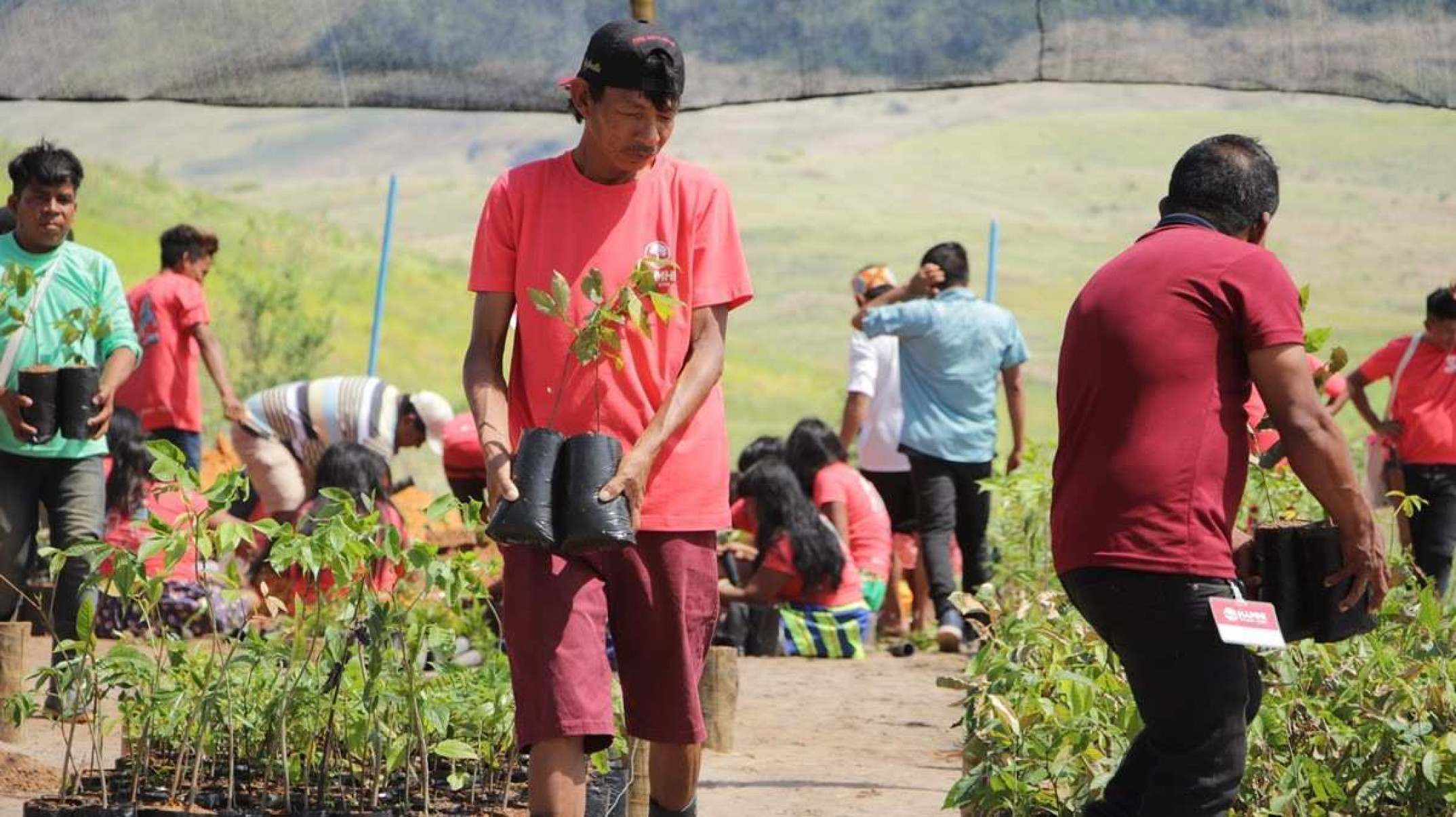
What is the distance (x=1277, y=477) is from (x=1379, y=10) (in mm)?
1667

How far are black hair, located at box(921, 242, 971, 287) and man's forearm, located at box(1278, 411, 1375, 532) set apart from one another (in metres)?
5.58

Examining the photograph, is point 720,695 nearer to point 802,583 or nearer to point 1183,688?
point 802,583

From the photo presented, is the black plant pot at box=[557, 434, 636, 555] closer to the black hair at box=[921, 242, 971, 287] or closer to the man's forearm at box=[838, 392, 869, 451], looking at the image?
the black hair at box=[921, 242, 971, 287]

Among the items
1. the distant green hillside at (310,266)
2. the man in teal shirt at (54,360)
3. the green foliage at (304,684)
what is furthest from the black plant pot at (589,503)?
the distant green hillside at (310,266)

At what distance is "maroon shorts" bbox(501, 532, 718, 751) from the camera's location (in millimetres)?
3725

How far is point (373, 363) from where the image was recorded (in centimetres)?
1222

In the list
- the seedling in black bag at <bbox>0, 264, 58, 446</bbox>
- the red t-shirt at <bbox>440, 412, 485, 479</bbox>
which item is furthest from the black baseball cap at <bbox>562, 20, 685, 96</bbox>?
the red t-shirt at <bbox>440, 412, 485, 479</bbox>

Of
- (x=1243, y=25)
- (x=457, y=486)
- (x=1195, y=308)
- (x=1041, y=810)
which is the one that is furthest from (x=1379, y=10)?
(x=457, y=486)

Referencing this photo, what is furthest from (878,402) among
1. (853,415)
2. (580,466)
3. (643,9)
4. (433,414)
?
(580,466)

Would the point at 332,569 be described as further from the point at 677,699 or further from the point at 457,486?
the point at 457,486

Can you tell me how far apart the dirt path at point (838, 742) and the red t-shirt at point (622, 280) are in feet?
5.89

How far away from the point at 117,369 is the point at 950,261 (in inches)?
169

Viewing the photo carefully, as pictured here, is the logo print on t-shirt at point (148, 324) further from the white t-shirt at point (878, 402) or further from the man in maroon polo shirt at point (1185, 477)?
the man in maroon polo shirt at point (1185, 477)

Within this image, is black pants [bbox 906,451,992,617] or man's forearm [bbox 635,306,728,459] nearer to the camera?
man's forearm [bbox 635,306,728,459]
